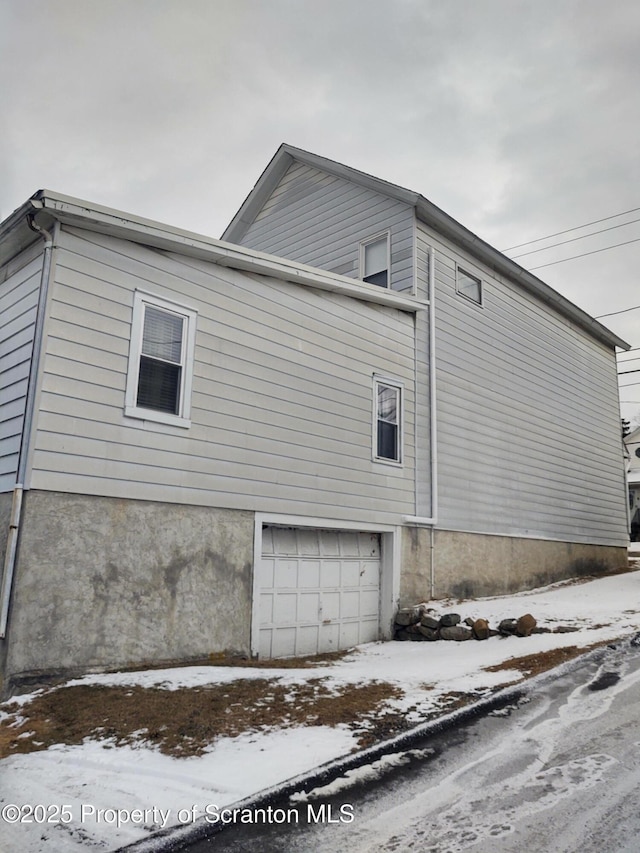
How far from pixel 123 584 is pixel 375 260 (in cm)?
875

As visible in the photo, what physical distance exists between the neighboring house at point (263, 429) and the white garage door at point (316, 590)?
39 mm

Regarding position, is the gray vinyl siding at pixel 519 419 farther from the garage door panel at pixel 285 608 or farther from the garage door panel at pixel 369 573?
the garage door panel at pixel 285 608

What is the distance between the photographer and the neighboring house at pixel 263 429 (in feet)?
22.6

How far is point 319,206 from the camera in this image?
1452cm

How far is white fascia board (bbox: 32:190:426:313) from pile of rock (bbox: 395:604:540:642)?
554cm

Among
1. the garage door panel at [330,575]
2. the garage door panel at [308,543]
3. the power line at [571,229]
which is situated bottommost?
the garage door panel at [330,575]

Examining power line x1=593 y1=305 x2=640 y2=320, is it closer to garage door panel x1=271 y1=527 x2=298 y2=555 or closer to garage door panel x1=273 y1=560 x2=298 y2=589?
garage door panel x1=271 y1=527 x2=298 y2=555

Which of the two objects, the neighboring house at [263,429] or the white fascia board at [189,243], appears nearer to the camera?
the neighboring house at [263,429]

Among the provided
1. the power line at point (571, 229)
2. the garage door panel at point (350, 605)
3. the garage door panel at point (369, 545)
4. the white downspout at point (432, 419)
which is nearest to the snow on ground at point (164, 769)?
the garage door panel at point (350, 605)

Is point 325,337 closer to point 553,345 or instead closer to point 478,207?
point 553,345

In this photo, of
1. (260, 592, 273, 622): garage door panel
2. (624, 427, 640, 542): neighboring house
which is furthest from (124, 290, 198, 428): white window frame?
(624, 427, 640, 542): neighboring house

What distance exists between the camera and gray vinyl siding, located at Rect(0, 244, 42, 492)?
275 inches

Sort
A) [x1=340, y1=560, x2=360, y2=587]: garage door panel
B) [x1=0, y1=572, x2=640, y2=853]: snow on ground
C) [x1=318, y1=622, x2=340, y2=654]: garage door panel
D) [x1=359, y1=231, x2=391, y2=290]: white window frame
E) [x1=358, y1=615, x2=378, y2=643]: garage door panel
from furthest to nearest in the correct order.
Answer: [x1=359, y1=231, x2=391, y2=290]: white window frame, [x1=358, y1=615, x2=378, y2=643]: garage door panel, [x1=340, y1=560, x2=360, y2=587]: garage door panel, [x1=318, y1=622, x2=340, y2=654]: garage door panel, [x1=0, y1=572, x2=640, y2=853]: snow on ground

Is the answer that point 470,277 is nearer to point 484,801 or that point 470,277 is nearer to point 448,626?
point 448,626
